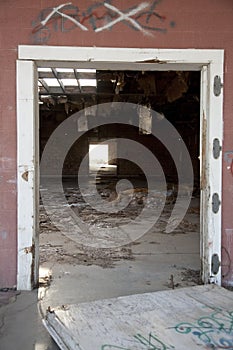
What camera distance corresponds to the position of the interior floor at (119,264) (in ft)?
10.2

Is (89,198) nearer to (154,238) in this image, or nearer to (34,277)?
(154,238)

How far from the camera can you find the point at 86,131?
614 inches

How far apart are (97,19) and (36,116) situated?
0.89 m

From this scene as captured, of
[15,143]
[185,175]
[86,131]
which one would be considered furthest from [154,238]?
[86,131]

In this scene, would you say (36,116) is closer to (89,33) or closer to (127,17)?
(89,33)

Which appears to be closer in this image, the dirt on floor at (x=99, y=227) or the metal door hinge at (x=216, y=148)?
the metal door hinge at (x=216, y=148)

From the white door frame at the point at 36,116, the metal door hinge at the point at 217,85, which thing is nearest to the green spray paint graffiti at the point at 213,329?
the white door frame at the point at 36,116

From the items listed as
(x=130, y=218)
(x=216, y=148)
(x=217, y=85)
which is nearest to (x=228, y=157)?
(x=216, y=148)

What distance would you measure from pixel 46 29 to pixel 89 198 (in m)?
6.38

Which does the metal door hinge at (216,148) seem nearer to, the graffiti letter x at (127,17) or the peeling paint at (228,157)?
the peeling paint at (228,157)

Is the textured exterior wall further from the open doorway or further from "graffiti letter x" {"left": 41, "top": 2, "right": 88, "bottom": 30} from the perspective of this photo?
the open doorway

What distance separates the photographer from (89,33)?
293 cm

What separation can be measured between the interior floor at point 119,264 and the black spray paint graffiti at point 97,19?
198 centimetres

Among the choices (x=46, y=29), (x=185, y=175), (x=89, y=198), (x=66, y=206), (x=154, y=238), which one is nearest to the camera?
(x=46, y=29)
